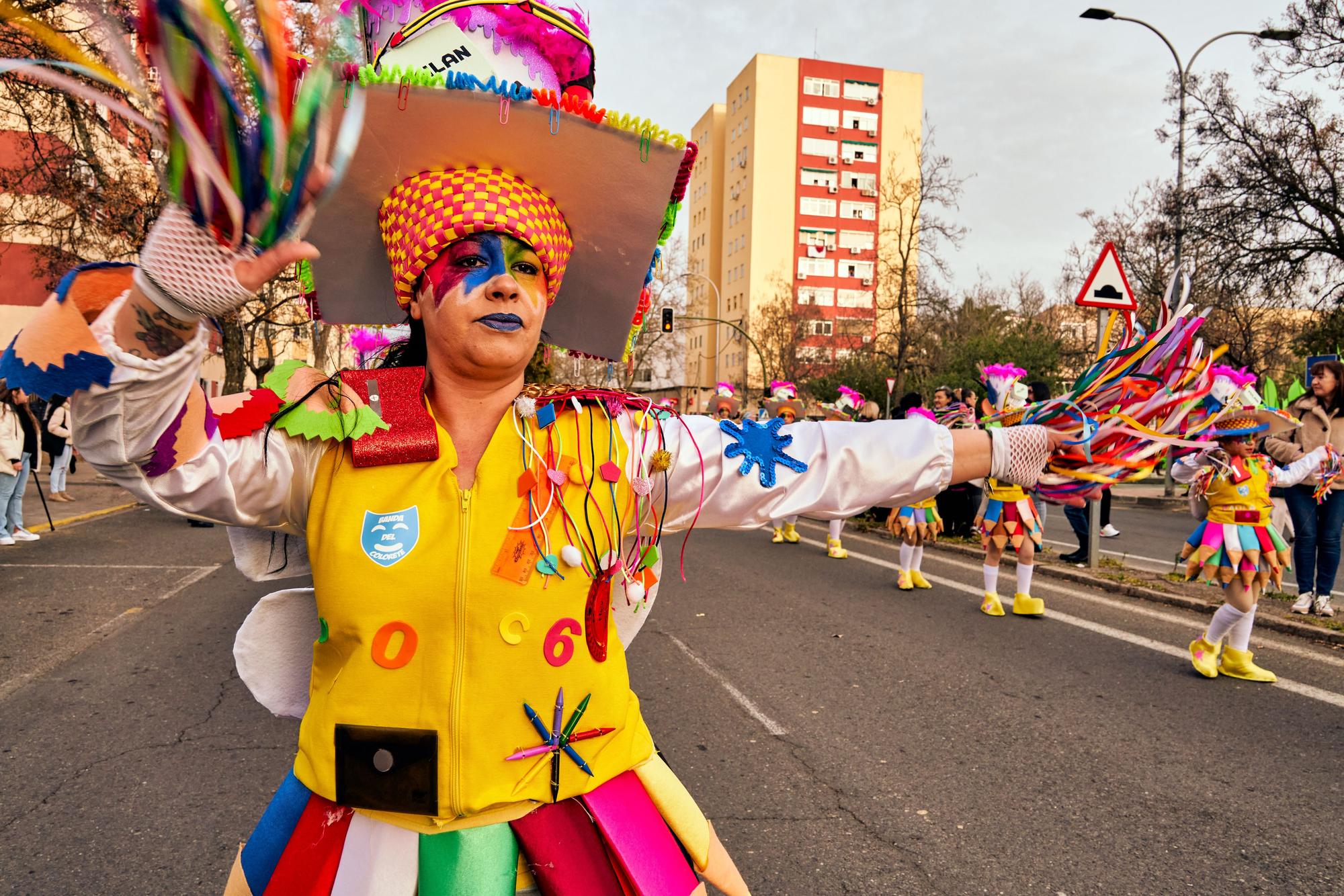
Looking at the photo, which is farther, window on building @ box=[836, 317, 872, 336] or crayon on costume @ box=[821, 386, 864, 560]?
window on building @ box=[836, 317, 872, 336]

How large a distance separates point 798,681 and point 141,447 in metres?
→ 4.82

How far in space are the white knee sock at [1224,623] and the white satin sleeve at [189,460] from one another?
232 inches

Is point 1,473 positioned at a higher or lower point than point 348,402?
lower

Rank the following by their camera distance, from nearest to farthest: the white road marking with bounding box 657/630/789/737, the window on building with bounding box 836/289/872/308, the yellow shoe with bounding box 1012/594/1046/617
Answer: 1. the white road marking with bounding box 657/630/789/737
2. the yellow shoe with bounding box 1012/594/1046/617
3. the window on building with bounding box 836/289/872/308

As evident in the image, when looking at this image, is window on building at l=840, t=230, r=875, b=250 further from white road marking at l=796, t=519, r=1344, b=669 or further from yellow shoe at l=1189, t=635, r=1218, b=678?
yellow shoe at l=1189, t=635, r=1218, b=678

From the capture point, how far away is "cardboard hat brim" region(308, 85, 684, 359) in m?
1.70

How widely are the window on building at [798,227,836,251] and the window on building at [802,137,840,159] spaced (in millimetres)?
5495

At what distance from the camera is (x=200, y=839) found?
347 centimetres

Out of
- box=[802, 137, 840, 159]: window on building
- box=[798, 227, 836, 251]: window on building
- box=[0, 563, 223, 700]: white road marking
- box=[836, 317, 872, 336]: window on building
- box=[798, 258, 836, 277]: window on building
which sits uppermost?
box=[802, 137, 840, 159]: window on building

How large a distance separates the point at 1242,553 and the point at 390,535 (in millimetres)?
5953

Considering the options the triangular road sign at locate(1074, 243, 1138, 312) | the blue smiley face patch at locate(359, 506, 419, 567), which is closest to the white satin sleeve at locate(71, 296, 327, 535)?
the blue smiley face patch at locate(359, 506, 419, 567)

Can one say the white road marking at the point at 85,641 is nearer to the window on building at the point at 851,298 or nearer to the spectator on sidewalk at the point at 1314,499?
the spectator on sidewalk at the point at 1314,499

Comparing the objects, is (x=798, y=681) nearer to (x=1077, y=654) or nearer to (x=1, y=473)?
(x=1077, y=654)

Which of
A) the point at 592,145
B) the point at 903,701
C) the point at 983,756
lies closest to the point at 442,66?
the point at 592,145
